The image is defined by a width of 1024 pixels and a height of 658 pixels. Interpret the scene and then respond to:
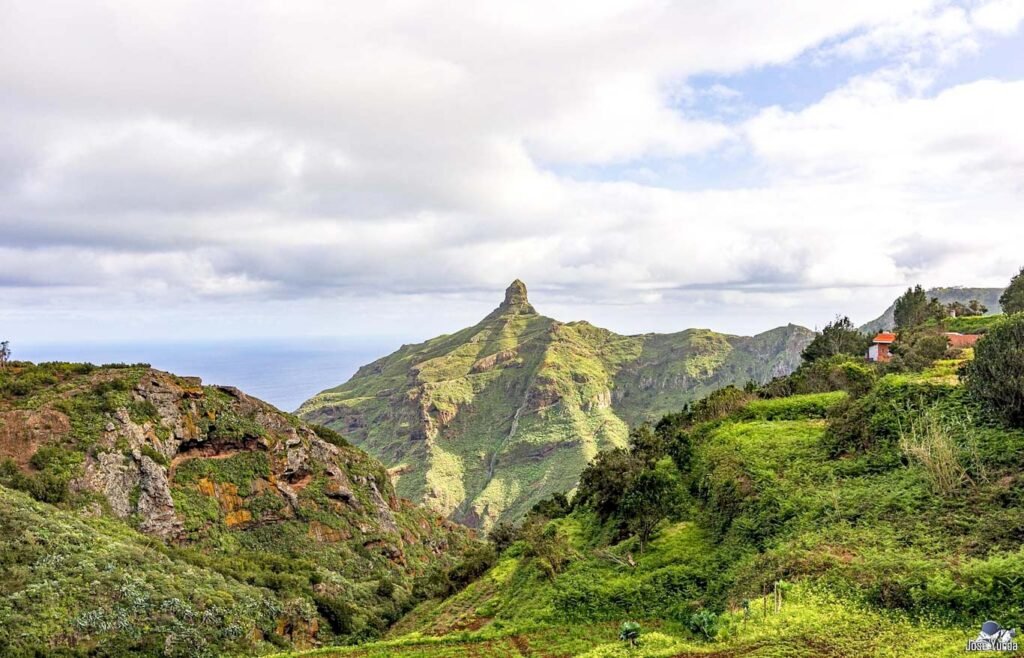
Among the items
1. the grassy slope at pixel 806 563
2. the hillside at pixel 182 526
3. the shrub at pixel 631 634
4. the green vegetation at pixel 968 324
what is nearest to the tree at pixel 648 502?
the grassy slope at pixel 806 563

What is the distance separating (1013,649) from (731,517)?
1542 centimetres

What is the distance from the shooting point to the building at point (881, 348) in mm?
64188

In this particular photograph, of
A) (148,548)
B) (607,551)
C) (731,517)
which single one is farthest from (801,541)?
(148,548)

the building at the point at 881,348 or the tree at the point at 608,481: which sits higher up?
the building at the point at 881,348

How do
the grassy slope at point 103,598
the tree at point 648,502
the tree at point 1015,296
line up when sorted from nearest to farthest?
the grassy slope at point 103,598 < the tree at point 648,502 < the tree at point 1015,296

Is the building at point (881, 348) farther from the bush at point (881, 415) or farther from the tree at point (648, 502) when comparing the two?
the tree at point (648, 502)

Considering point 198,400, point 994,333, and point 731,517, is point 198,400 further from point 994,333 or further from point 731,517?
point 994,333

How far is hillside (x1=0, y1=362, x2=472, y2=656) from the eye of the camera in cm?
3222

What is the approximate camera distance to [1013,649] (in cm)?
1259

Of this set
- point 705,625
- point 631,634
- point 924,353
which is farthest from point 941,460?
point 924,353

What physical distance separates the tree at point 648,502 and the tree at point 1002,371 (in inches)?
615
